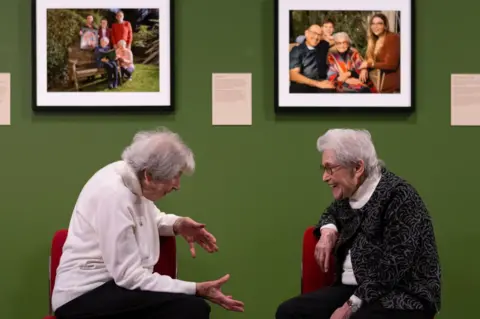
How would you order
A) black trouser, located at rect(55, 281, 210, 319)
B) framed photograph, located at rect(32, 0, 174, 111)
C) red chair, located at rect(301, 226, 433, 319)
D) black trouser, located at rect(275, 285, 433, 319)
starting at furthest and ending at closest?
framed photograph, located at rect(32, 0, 174, 111)
red chair, located at rect(301, 226, 433, 319)
black trouser, located at rect(275, 285, 433, 319)
black trouser, located at rect(55, 281, 210, 319)

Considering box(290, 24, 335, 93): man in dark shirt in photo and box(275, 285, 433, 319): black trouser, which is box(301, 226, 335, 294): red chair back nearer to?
box(275, 285, 433, 319): black trouser

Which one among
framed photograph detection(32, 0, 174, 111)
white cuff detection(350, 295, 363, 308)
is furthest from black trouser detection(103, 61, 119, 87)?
white cuff detection(350, 295, 363, 308)

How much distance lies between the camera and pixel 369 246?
274 centimetres

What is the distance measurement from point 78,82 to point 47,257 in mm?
947

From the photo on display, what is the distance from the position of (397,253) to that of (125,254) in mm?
1099

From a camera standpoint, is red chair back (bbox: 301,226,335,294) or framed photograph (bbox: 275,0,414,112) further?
framed photograph (bbox: 275,0,414,112)

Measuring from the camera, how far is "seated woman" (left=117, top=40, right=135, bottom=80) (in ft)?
11.3

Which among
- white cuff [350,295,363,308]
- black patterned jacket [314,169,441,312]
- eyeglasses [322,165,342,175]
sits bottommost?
white cuff [350,295,363,308]

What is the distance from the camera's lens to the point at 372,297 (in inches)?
104

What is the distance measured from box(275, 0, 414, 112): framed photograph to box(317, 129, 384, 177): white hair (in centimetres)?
58

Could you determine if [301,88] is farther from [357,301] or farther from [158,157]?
[357,301]

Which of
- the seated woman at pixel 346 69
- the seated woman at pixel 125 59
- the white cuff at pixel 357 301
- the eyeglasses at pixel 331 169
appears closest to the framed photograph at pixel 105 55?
the seated woman at pixel 125 59

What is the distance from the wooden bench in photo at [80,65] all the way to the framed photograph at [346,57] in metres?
0.98

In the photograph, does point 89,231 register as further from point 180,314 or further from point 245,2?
point 245,2
